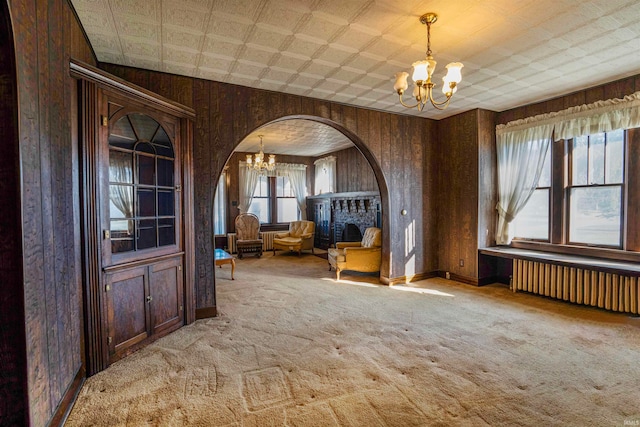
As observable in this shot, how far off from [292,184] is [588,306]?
7227mm

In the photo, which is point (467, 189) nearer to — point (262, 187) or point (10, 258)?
point (10, 258)

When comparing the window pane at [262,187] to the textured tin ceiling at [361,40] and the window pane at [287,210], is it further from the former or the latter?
the textured tin ceiling at [361,40]

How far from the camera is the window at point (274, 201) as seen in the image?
9.06 meters

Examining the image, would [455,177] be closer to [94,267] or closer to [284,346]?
[284,346]

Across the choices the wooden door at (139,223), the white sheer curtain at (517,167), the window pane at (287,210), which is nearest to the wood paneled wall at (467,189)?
the white sheer curtain at (517,167)

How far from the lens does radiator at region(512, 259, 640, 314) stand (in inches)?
142

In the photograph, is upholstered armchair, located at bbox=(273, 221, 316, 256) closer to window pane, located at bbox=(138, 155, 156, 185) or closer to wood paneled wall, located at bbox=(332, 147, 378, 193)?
wood paneled wall, located at bbox=(332, 147, 378, 193)

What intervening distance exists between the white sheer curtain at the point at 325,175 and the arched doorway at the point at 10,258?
294 inches

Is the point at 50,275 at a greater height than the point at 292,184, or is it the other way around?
the point at 292,184

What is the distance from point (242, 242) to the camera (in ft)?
25.1

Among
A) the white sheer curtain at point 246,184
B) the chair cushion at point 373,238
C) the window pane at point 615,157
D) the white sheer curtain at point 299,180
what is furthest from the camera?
the white sheer curtain at point 299,180

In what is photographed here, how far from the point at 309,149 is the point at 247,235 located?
2.96m

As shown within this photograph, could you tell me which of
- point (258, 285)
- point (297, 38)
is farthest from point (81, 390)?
point (297, 38)

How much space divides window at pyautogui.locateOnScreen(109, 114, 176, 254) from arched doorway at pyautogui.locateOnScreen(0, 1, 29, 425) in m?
1.22
